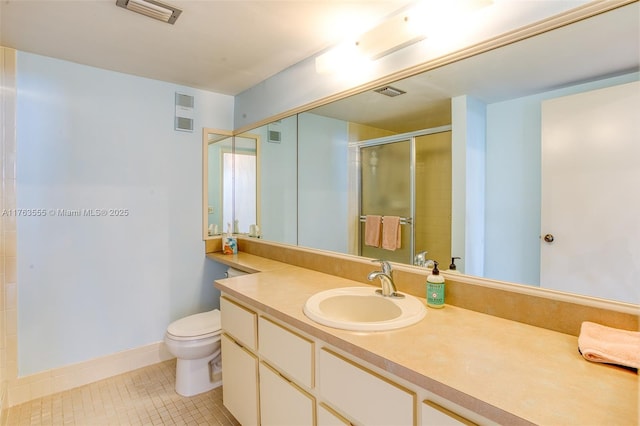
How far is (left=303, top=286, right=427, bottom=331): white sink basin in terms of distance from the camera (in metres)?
1.26

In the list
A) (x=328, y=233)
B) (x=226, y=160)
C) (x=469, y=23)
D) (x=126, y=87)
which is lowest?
(x=328, y=233)

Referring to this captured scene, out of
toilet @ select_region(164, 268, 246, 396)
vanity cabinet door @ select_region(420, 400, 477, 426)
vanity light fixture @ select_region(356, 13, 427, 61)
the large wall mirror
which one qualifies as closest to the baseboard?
toilet @ select_region(164, 268, 246, 396)

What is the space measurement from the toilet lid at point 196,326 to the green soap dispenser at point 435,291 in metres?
1.48

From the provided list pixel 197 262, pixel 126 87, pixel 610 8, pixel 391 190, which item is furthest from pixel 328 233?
pixel 126 87

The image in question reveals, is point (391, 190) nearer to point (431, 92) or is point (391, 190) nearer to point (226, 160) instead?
point (431, 92)

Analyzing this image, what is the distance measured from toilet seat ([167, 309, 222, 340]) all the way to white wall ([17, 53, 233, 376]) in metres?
0.50

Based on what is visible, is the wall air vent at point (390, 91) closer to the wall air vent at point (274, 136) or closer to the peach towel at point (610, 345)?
the wall air vent at point (274, 136)

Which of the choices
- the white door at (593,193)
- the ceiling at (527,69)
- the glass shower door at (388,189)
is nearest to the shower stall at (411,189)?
the glass shower door at (388,189)

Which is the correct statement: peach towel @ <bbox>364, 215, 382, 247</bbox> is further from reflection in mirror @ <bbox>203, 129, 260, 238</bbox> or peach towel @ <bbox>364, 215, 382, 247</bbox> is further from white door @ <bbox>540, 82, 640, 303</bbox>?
reflection in mirror @ <bbox>203, 129, 260, 238</bbox>

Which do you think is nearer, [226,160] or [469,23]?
[469,23]

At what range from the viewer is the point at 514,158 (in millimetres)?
1293

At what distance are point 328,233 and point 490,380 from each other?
4.89ft

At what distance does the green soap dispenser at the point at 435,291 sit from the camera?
132cm

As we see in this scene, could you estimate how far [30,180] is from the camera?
205 cm
